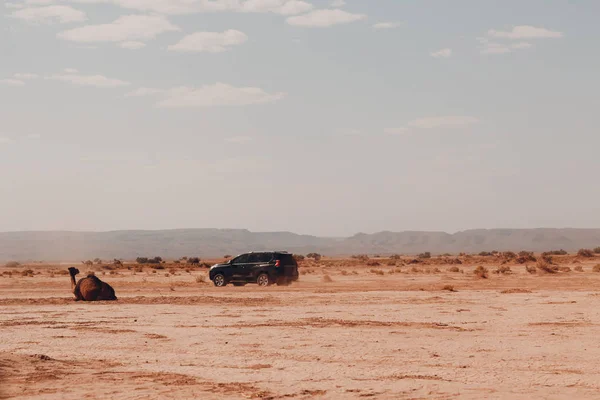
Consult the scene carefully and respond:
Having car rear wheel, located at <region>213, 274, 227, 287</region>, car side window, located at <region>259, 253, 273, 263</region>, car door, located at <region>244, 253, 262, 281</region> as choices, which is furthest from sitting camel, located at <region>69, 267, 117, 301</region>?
car side window, located at <region>259, 253, 273, 263</region>

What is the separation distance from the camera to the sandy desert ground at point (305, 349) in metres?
11.8

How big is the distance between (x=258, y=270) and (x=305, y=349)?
23.6m

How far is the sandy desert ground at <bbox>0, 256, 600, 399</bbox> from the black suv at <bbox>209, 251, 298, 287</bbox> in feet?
34.4

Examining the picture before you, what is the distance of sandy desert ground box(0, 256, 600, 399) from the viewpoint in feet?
38.8

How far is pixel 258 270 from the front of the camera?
3938 centimetres

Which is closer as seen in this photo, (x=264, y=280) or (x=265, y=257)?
(x=264, y=280)

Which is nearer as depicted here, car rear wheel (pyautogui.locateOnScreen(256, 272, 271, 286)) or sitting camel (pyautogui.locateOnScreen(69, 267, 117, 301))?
sitting camel (pyautogui.locateOnScreen(69, 267, 117, 301))

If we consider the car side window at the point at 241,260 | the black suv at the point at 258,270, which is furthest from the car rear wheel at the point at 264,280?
the car side window at the point at 241,260

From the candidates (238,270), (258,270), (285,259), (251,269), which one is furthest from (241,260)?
(285,259)

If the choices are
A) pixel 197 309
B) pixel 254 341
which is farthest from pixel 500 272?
pixel 254 341

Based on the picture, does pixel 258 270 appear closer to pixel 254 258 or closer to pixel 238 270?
pixel 254 258

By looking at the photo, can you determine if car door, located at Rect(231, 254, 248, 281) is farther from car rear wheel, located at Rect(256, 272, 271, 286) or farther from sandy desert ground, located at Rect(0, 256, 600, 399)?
sandy desert ground, located at Rect(0, 256, 600, 399)

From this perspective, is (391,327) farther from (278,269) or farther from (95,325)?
(278,269)

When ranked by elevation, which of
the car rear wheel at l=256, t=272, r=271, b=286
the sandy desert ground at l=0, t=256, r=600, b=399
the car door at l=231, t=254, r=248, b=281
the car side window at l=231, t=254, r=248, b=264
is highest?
the car side window at l=231, t=254, r=248, b=264
